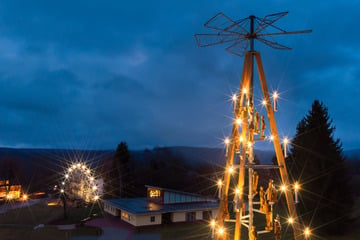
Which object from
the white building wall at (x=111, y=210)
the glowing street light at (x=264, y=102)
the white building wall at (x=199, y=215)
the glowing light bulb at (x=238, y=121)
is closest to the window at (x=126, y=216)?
the white building wall at (x=111, y=210)

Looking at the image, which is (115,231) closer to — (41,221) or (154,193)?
(154,193)

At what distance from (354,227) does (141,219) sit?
1665cm

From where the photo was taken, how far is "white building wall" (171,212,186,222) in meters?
24.2

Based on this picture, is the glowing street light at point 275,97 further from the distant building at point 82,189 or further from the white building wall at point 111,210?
the distant building at point 82,189

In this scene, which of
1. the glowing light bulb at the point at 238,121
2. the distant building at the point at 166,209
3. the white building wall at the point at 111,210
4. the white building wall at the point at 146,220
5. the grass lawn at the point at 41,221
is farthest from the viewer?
the white building wall at the point at 111,210

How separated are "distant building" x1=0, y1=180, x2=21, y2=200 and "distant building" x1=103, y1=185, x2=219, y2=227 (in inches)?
813

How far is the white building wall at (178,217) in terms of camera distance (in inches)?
951

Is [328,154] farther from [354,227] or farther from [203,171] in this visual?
[203,171]

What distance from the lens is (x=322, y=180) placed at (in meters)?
17.7

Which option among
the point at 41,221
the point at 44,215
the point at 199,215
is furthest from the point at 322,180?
the point at 44,215

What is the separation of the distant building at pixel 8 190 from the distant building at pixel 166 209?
20.7 m

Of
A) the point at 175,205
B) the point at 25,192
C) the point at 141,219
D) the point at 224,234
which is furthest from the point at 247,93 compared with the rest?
the point at 25,192

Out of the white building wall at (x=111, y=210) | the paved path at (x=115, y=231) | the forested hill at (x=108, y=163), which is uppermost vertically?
the forested hill at (x=108, y=163)

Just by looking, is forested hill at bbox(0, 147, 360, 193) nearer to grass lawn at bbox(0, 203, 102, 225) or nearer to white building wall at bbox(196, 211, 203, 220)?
grass lawn at bbox(0, 203, 102, 225)
